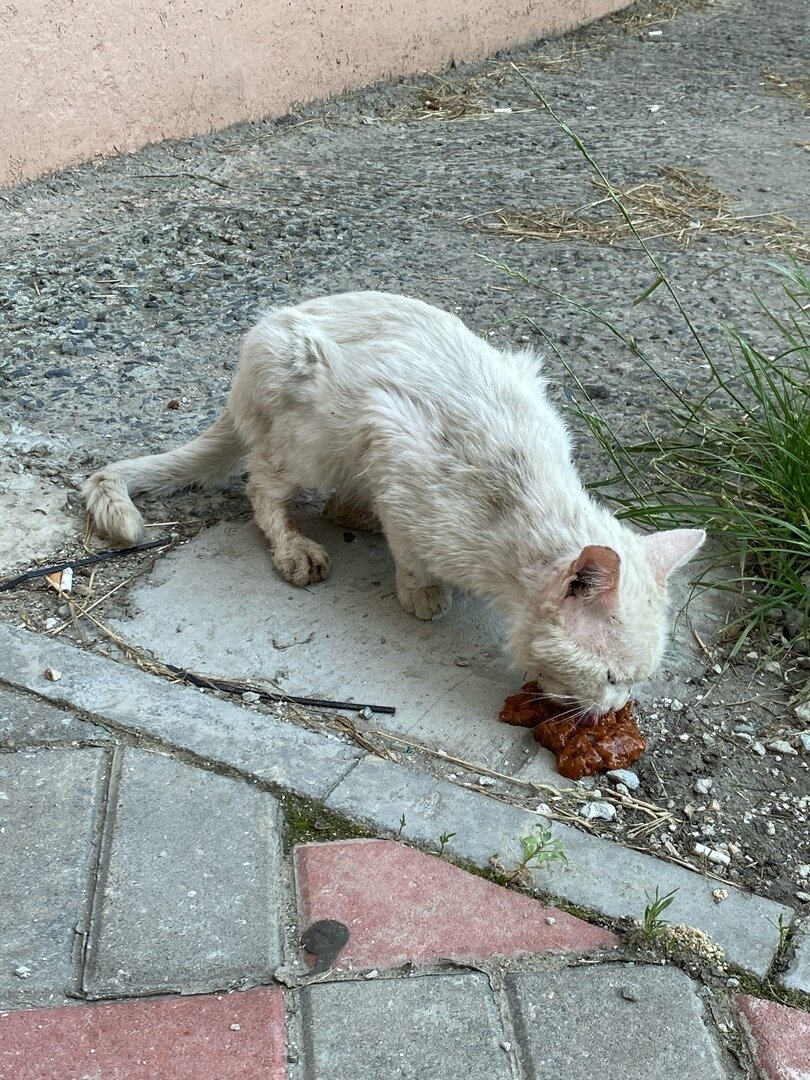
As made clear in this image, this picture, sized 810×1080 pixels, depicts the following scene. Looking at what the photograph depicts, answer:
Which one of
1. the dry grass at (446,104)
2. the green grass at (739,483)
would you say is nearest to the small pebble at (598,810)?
the green grass at (739,483)

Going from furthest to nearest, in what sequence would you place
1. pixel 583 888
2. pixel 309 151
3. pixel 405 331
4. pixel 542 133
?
pixel 542 133, pixel 309 151, pixel 405 331, pixel 583 888

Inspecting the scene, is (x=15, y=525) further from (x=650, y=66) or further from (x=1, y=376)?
(x=650, y=66)

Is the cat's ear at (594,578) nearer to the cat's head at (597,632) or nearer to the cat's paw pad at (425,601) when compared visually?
the cat's head at (597,632)

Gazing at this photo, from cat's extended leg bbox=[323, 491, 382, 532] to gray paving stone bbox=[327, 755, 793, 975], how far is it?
1143 millimetres

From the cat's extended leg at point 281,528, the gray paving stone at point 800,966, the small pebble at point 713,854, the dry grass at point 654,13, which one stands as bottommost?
the small pebble at point 713,854

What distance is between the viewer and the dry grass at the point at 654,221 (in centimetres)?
552

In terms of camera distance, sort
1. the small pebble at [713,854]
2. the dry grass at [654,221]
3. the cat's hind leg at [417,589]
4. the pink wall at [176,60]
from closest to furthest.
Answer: the small pebble at [713,854]
the cat's hind leg at [417,589]
the pink wall at [176,60]
the dry grass at [654,221]

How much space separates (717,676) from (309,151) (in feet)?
14.6

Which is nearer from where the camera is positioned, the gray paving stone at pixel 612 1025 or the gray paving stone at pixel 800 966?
the gray paving stone at pixel 612 1025

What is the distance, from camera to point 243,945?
218 cm

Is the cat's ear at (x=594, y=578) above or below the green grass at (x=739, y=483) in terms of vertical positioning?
above

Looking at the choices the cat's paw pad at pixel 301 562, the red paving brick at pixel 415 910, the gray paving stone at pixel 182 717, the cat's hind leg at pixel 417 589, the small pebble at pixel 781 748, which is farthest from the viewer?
the cat's paw pad at pixel 301 562

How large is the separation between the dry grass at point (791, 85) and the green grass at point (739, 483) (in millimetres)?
4511

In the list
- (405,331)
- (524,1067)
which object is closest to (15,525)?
(405,331)
